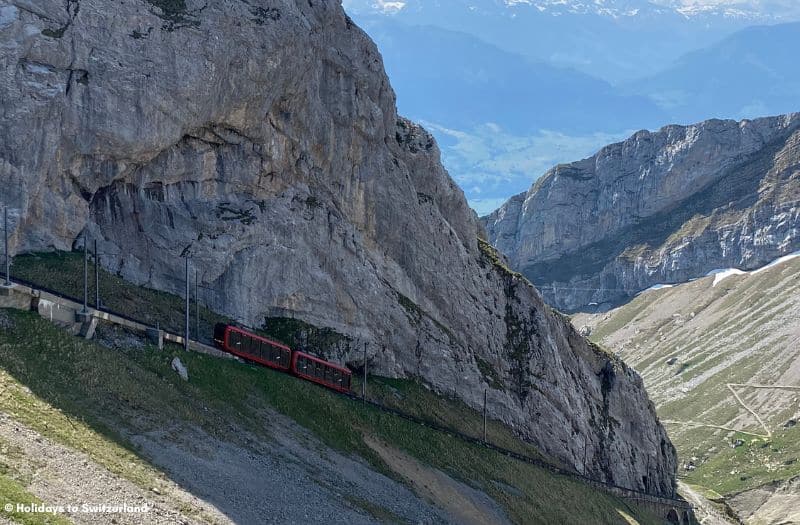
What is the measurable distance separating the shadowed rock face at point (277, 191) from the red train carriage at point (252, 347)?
913 centimetres

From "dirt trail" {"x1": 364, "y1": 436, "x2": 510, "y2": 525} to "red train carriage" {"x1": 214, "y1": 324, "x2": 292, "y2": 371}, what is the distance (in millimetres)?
9940

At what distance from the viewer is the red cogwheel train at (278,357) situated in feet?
223

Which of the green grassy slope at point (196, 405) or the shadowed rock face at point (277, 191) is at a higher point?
the shadowed rock face at point (277, 191)

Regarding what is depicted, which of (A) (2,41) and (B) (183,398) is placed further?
(A) (2,41)

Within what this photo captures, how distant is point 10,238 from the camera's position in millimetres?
63406

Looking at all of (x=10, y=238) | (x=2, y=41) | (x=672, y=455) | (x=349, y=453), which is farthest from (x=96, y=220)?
(x=672, y=455)

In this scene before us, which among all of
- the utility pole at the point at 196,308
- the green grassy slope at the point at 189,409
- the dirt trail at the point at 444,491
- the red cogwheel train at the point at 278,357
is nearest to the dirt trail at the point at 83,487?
the green grassy slope at the point at 189,409

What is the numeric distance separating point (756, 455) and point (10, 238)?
180203mm

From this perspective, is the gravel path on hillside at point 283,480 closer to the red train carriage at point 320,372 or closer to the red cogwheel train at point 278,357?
the red cogwheel train at point 278,357

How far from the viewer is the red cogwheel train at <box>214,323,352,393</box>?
223ft

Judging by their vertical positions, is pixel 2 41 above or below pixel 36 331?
above

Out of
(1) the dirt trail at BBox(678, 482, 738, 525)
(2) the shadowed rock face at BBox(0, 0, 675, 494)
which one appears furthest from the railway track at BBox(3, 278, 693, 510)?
(1) the dirt trail at BBox(678, 482, 738, 525)

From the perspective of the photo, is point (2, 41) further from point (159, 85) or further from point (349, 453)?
point (349, 453)

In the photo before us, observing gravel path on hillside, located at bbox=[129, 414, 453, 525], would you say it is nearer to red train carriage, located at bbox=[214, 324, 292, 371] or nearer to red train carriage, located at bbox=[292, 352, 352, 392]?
red train carriage, located at bbox=[214, 324, 292, 371]
